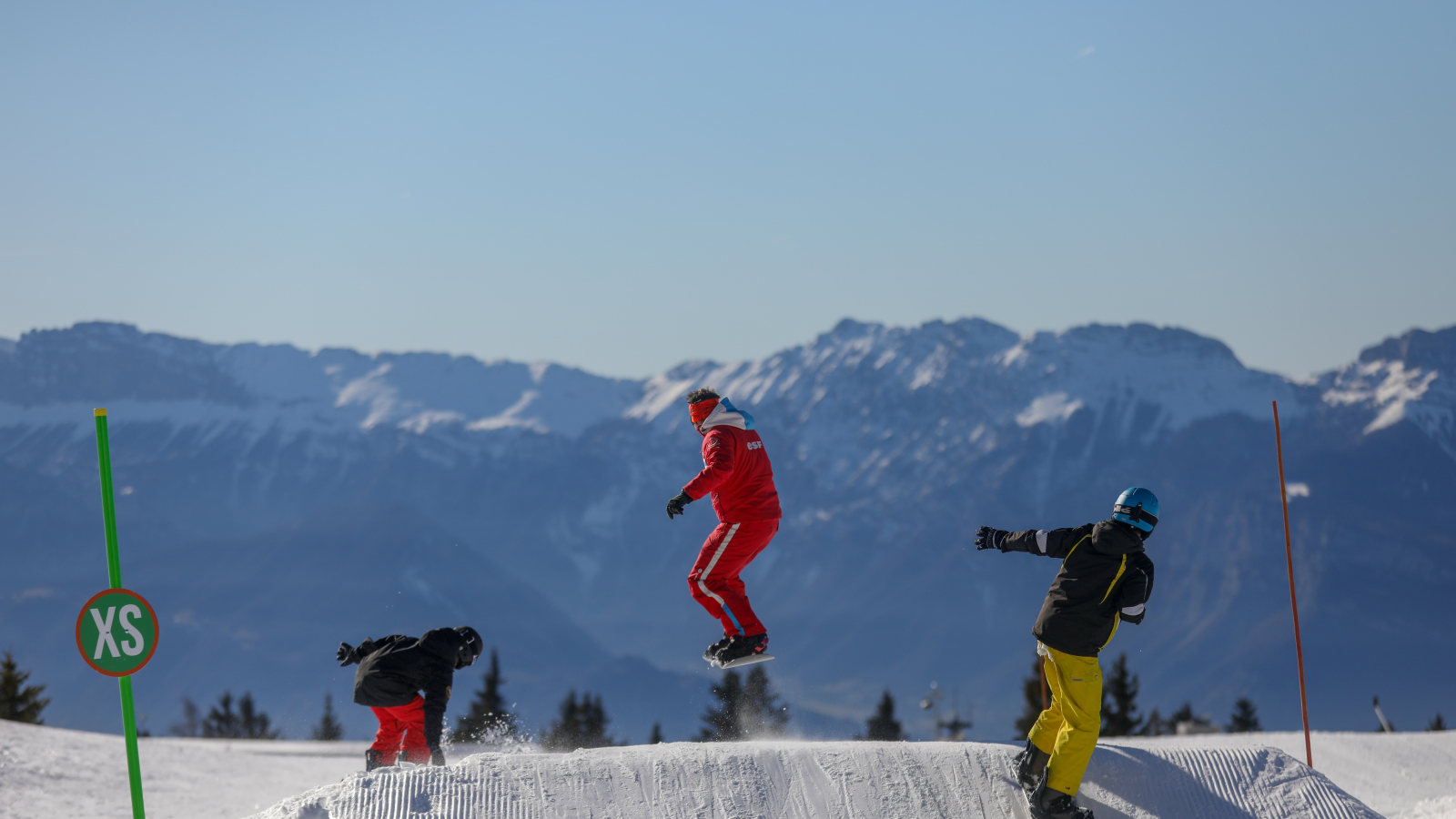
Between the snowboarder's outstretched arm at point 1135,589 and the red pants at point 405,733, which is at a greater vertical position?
the snowboarder's outstretched arm at point 1135,589

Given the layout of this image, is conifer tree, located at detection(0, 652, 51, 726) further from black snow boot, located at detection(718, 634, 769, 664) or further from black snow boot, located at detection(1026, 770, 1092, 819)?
black snow boot, located at detection(1026, 770, 1092, 819)

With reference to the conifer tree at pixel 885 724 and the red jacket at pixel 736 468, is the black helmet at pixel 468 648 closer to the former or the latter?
the red jacket at pixel 736 468

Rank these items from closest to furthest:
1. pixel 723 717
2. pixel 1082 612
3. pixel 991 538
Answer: pixel 1082 612 < pixel 991 538 < pixel 723 717

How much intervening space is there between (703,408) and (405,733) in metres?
3.65

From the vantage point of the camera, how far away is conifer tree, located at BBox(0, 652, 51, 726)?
37.2 metres

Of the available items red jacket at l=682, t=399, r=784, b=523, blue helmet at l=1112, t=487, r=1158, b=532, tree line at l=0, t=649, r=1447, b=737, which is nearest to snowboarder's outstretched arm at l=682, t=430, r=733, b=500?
red jacket at l=682, t=399, r=784, b=523

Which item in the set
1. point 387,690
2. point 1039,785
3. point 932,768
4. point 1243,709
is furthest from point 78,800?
point 1243,709

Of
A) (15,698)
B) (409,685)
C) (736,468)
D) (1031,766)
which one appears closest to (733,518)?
(736,468)

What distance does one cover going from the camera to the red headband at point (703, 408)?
11.2 metres

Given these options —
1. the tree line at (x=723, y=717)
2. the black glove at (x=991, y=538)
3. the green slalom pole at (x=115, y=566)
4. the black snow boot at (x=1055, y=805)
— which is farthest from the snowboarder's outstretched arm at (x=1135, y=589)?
the green slalom pole at (x=115, y=566)

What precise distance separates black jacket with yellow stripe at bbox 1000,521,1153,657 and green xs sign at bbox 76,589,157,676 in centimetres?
560

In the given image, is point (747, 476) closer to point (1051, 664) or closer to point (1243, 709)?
point (1051, 664)

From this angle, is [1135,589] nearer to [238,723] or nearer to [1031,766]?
Result: [1031,766]

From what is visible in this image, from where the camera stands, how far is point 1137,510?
893 centimetres
